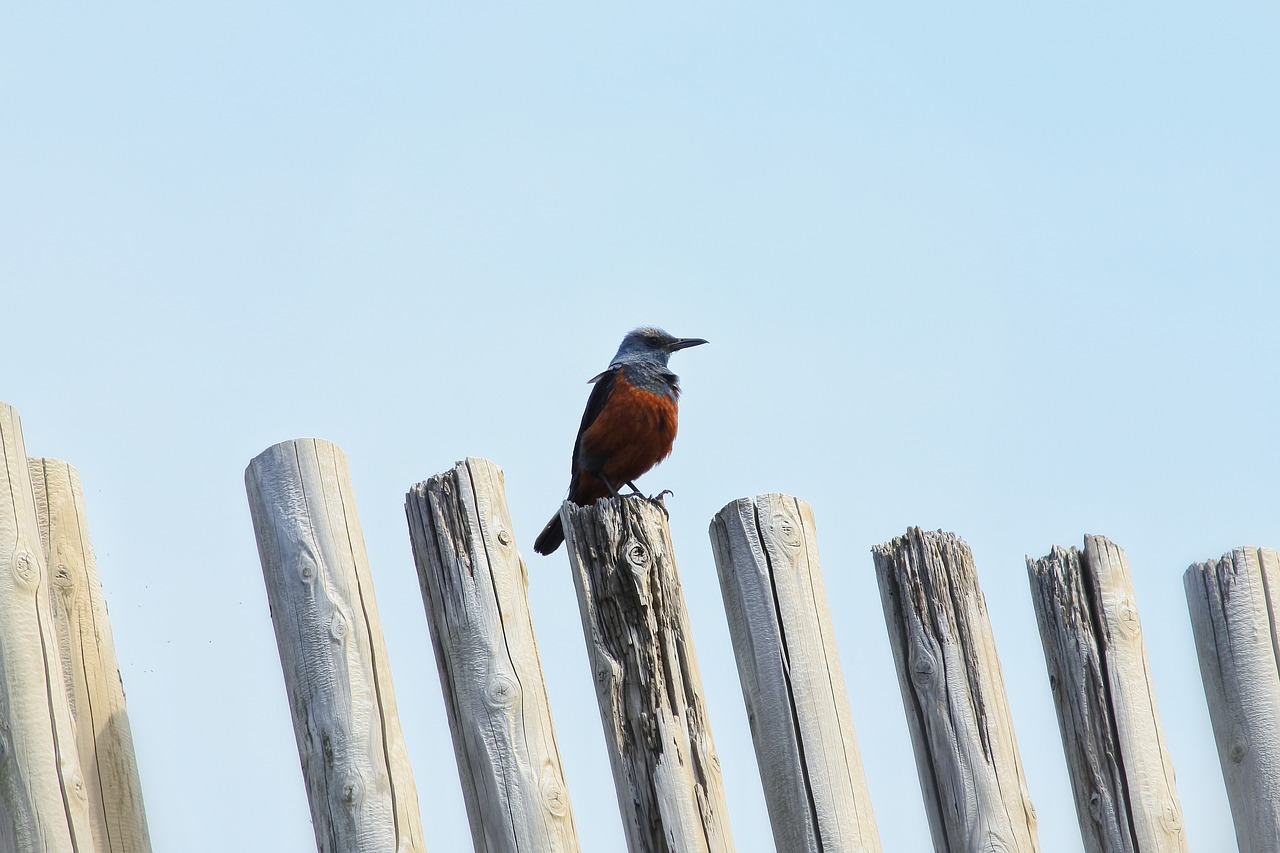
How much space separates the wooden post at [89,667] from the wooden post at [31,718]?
0.36ft

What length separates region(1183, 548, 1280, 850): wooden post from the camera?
4.45 m

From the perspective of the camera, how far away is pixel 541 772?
390 centimetres

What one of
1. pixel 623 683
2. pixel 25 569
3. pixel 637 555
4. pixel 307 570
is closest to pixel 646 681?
pixel 623 683

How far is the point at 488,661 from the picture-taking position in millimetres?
3953

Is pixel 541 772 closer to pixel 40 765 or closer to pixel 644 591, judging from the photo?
pixel 644 591

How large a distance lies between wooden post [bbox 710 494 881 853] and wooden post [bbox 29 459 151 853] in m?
1.92

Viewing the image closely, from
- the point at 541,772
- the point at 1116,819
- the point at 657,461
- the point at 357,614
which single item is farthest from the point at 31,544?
the point at 657,461

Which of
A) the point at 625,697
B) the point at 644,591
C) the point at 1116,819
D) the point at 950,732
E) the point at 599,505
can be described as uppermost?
the point at 599,505

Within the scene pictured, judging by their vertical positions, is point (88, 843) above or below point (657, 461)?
below

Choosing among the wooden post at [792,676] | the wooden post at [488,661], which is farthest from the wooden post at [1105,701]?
the wooden post at [488,661]

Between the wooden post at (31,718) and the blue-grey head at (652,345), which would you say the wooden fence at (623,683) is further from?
the blue-grey head at (652,345)

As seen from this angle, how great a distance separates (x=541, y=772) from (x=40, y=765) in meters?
1.43

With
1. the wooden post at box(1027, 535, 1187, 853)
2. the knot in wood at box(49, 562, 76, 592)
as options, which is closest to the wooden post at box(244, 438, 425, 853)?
the knot in wood at box(49, 562, 76, 592)

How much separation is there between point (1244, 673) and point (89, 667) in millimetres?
3718
